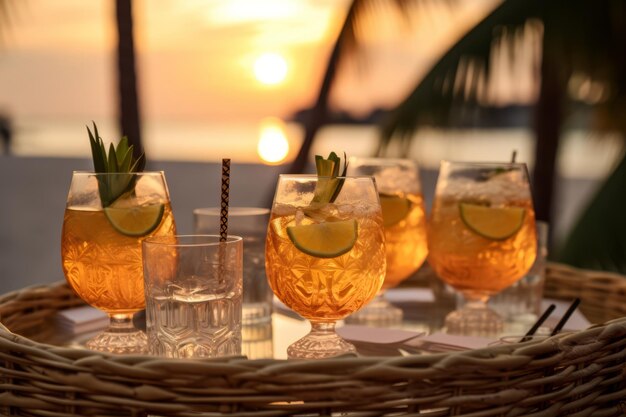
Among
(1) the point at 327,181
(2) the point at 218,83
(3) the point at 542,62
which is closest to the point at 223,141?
(2) the point at 218,83

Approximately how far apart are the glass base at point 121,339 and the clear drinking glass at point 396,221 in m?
0.51

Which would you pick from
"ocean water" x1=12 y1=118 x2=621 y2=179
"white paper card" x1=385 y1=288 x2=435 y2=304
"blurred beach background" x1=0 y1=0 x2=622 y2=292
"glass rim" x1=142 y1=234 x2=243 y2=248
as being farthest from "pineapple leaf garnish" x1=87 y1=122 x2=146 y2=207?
"ocean water" x1=12 y1=118 x2=621 y2=179

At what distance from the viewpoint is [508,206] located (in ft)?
5.87

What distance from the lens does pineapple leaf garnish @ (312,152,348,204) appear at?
Result: 1.40m

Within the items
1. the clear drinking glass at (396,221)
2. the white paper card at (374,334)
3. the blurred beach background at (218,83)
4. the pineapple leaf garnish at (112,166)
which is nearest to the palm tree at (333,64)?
the blurred beach background at (218,83)

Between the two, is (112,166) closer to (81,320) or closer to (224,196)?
(224,196)

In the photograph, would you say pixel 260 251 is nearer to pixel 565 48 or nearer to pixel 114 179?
pixel 114 179

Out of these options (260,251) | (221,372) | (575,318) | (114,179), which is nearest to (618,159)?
(575,318)

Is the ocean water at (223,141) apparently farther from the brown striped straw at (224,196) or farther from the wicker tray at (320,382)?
the wicker tray at (320,382)

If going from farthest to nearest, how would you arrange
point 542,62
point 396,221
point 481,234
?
point 542,62 < point 396,221 < point 481,234

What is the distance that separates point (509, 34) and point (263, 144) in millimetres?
16664

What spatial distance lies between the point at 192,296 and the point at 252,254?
0.50 metres

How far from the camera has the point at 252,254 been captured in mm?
1864

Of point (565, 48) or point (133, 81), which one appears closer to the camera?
point (565, 48)
